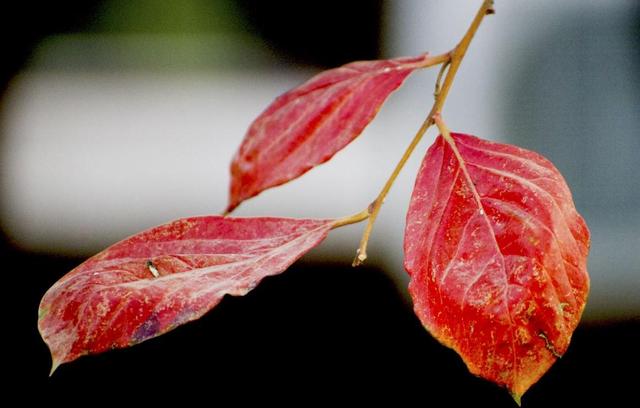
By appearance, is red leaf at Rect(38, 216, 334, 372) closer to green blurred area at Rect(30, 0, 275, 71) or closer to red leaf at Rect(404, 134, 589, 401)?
red leaf at Rect(404, 134, 589, 401)

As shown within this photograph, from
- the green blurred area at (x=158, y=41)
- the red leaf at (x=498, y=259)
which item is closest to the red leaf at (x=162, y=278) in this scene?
the red leaf at (x=498, y=259)

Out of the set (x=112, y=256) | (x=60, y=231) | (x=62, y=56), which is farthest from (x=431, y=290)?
(x=62, y=56)

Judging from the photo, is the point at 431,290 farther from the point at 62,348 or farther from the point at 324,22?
the point at 324,22

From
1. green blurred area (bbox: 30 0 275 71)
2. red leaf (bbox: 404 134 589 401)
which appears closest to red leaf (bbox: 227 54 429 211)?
red leaf (bbox: 404 134 589 401)

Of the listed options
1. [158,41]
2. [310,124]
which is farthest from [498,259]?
[158,41]

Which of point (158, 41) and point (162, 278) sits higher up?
point (162, 278)

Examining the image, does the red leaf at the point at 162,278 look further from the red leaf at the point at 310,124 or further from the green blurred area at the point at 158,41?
the green blurred area at the point at 158,41

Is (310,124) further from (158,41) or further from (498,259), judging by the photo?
(158,41)
